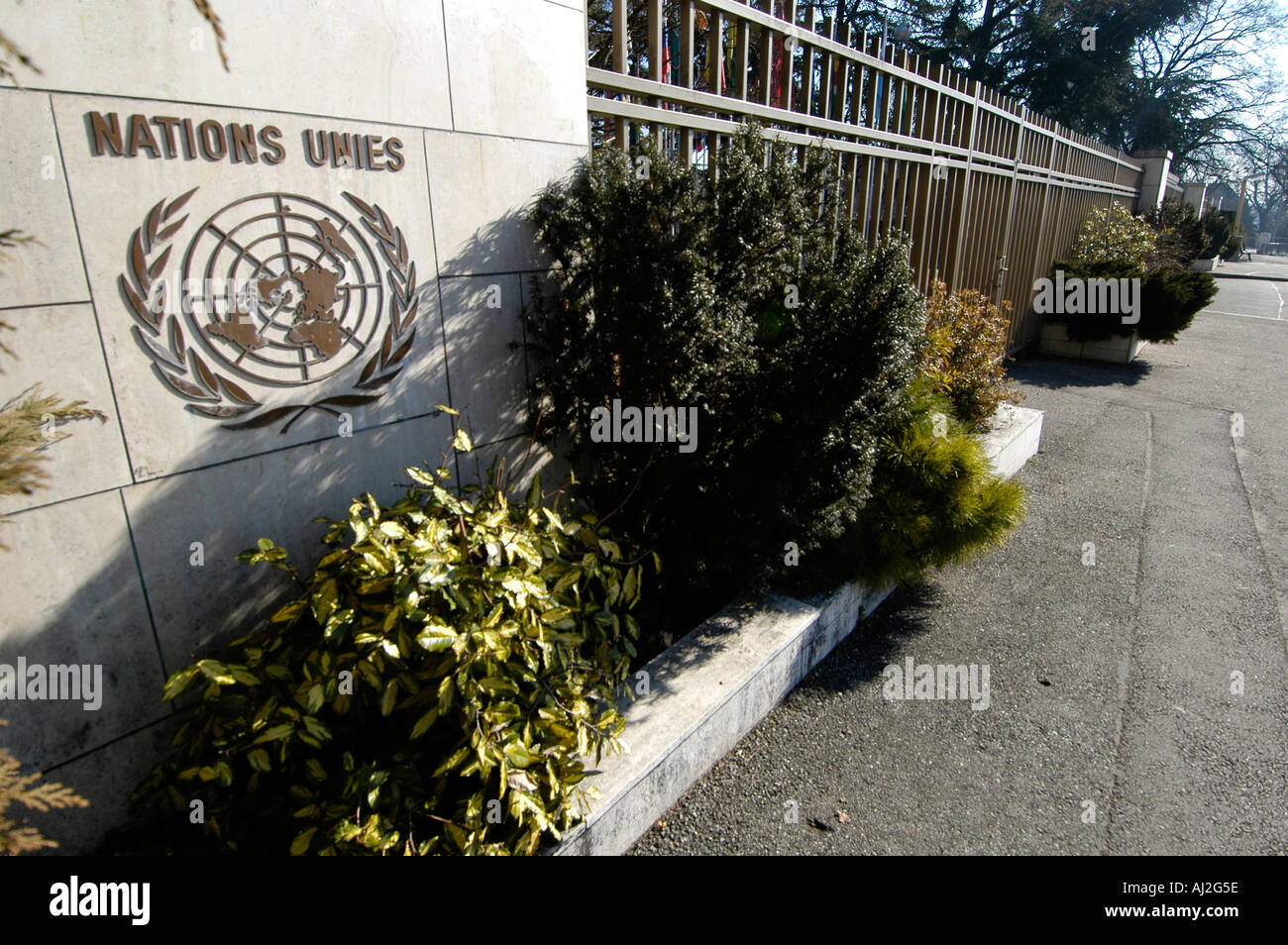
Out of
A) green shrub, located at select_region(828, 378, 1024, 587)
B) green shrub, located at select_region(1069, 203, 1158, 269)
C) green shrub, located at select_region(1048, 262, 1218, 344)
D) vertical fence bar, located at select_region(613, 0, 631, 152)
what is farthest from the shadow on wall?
green shrub, located at select_region(1069, 203, 1158, 269)

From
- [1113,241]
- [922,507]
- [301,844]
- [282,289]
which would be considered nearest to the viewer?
[301,844]

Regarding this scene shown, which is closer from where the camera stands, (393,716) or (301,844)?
(301,844)

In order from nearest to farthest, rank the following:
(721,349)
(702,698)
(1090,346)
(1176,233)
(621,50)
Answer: (702,698)
(721,349)
(621,50)
(1090,346)
(1176,233)

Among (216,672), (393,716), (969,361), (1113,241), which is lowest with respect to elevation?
(393,716)

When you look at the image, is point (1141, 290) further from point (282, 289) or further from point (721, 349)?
point (282, 289)

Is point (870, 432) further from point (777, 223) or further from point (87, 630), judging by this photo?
point (87, 630)

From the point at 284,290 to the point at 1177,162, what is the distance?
43486mm

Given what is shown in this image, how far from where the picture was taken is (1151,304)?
9.90 meters

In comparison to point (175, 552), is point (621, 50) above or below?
above

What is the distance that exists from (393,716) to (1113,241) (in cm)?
1419

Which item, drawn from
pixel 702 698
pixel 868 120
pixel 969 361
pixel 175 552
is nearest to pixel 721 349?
pixel 702 698

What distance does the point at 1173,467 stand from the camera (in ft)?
20.8

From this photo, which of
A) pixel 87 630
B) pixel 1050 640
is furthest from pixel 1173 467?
pixel 87 630

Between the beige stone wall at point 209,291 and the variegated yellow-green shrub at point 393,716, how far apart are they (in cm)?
28
